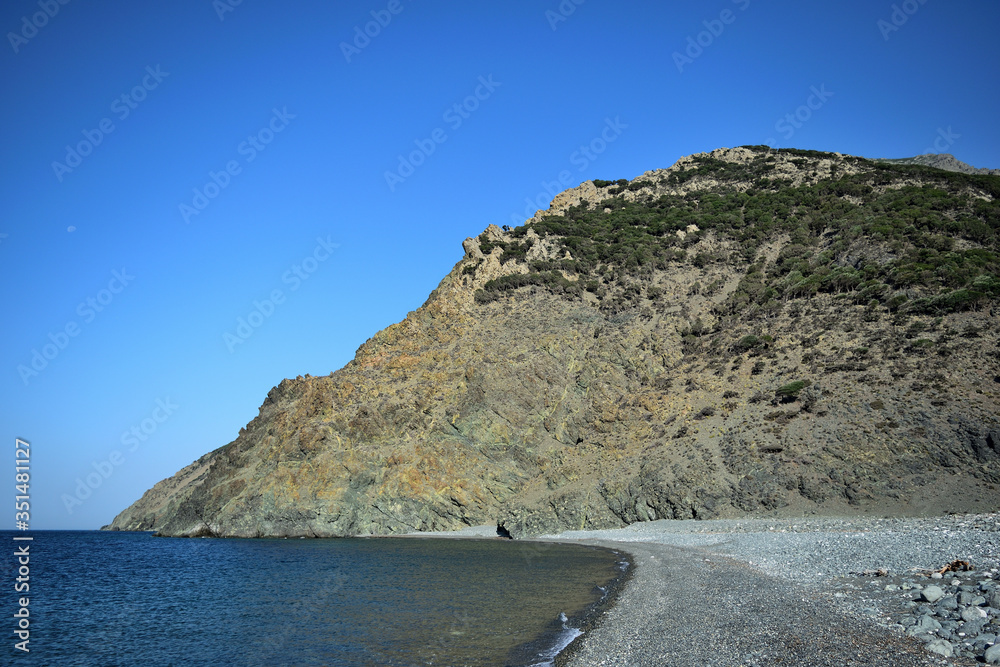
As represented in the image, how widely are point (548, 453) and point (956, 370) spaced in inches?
1206

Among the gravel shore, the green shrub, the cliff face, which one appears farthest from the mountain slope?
the gravel shore

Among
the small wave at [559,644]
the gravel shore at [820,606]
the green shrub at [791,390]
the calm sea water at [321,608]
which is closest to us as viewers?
the gravel shore at [820,606]

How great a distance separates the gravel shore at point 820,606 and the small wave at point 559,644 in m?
0.33

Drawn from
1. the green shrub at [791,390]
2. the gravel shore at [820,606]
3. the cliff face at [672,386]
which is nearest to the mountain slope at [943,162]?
the cliff face at [672,386]

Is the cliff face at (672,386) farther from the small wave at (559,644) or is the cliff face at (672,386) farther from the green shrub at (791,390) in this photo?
the small wave at (559,644)

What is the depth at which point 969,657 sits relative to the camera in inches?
361

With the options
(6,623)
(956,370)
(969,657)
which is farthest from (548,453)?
(969,657)

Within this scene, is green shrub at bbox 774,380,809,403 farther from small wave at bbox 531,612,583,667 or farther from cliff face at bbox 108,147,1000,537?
small wave at bbox 531,612,583,667

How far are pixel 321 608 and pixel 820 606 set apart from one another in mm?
16317

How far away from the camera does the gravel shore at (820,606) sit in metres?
10.4

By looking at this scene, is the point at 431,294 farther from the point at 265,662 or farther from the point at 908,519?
the point at 265,662

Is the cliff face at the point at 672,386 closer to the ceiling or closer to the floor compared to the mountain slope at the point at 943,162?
closer to the floor

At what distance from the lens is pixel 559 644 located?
1403 cm

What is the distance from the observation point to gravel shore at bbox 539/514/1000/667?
1044cm
